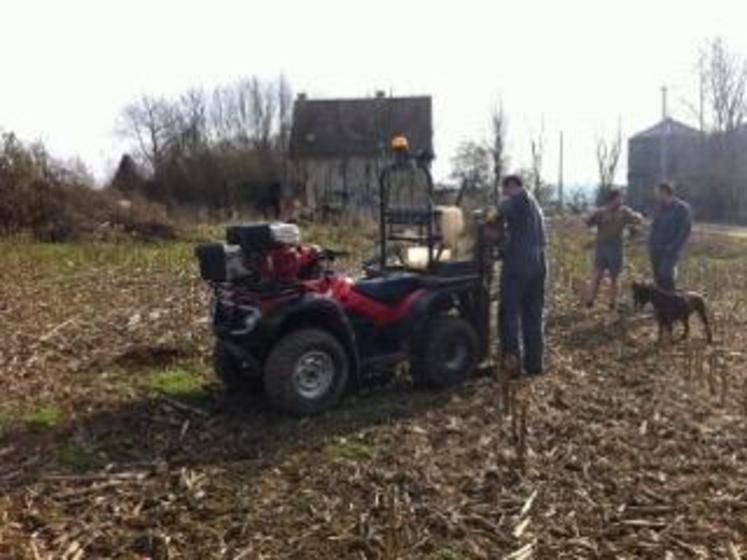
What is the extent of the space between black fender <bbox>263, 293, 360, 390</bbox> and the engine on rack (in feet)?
0.71

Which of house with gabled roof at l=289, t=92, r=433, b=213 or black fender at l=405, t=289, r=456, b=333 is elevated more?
house with gabled roof at l=289, t=92, r=433, b=213

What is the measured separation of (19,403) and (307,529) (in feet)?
11.9

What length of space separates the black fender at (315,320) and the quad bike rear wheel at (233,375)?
0.75 metres

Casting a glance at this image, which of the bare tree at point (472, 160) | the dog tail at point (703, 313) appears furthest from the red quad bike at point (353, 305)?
the bare tree at point (472, 160)

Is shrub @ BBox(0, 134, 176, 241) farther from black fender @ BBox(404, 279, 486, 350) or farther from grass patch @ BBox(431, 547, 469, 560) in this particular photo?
grass patch @ BBox(431, 547, 469, 560)

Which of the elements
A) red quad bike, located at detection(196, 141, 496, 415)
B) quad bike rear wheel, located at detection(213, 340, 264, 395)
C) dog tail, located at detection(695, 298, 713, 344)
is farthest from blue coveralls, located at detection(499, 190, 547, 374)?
dog tail, located at detection(695, 298, 713, 344)

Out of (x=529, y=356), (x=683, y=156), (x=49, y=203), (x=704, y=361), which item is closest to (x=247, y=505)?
(x=529, y=356)

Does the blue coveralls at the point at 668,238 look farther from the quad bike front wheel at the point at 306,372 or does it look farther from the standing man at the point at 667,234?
the quad bike front wheel at the point at 306,372

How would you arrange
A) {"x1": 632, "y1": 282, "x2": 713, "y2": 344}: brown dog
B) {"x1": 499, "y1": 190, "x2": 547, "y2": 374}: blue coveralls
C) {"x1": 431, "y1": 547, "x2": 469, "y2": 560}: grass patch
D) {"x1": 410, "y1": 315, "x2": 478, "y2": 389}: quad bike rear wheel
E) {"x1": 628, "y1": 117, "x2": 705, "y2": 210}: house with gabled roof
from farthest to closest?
{"x1": 628, "y1": 117, "x2": 705, "y2": 210}: house with gabled roof < {"x1": 632, "y1": 282, "x2": 713, "y2": 344}: brown dog < {"x1": 499, "y1": 190, "x2": 547, "y2": 374}: blue coveralls < {"x1": 410, "y1": 315, "x2": 478, "y2": 389}: quad bike rear wheel < {"x1": 431, "y1": 547, "x2": 469, "y2": 560}: grass patch

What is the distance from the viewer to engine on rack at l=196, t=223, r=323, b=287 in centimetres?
823

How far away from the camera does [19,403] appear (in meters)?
8.73

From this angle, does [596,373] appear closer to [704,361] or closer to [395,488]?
[704,361]

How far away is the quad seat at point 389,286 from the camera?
29.6 ft

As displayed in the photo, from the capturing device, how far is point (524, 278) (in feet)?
32.4
